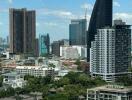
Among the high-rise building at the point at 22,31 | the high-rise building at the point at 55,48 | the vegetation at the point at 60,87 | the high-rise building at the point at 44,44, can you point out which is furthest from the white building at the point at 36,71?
the high-rise building at the point at 44,44

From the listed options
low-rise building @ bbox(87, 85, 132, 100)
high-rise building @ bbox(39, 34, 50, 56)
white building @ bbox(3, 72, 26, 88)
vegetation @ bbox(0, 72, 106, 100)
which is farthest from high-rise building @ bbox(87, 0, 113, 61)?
high-rise building @ bbox(39, 34, 50, 56)

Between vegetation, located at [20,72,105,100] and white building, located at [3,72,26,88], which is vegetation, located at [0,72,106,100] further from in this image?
white building, located at [3,72,26,88]

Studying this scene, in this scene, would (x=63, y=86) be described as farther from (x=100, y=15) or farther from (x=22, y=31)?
(x=22, y=31)

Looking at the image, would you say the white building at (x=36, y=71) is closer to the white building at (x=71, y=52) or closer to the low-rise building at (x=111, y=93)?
the low-rise building at (x=111, y=93)

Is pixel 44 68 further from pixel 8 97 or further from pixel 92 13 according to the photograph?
pixel 8 97

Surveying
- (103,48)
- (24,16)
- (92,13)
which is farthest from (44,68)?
(24,16)

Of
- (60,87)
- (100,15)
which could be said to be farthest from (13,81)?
(100,15)

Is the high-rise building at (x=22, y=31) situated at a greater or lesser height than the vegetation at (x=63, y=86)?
greater
